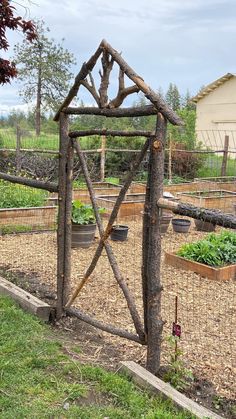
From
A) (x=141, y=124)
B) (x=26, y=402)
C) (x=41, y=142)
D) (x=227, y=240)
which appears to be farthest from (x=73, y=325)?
(x=141, y=124)

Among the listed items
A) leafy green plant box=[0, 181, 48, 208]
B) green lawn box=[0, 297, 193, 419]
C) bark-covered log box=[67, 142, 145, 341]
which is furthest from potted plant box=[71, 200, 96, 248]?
green lawn box=[0, 297, 193, 419]

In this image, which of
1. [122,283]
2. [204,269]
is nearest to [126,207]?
[204,269]

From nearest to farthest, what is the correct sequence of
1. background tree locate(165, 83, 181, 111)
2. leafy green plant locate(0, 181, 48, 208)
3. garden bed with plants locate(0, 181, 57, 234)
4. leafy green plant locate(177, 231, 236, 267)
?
leafy green plant locate(177, 231, 236, 267) < garden bed with plants locate(0, 181, 57, 234) < leafy green plant locate(0, 181, 48, 208) < background tree locate(165, 83, 181, 111)

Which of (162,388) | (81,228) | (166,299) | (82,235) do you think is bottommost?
(166,299)

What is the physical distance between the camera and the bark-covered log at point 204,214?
→ 2684 mm

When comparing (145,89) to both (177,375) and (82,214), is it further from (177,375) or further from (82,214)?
(82,214)

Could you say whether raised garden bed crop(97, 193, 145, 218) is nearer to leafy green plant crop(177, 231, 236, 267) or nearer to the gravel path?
the gravel path

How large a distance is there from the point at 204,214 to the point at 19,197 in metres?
6.10

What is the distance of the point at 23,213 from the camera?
7.84 metres

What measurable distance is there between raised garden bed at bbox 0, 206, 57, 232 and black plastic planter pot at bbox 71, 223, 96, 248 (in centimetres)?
121

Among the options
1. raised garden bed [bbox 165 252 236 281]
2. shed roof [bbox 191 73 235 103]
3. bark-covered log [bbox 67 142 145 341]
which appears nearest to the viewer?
bark-covered log [bbox 67 142 145 341]

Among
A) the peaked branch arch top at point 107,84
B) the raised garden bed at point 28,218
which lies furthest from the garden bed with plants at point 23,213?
the peaked branch arch top at point 107,84

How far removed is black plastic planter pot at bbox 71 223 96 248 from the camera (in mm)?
6797

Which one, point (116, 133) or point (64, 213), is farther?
point (64, 213)
